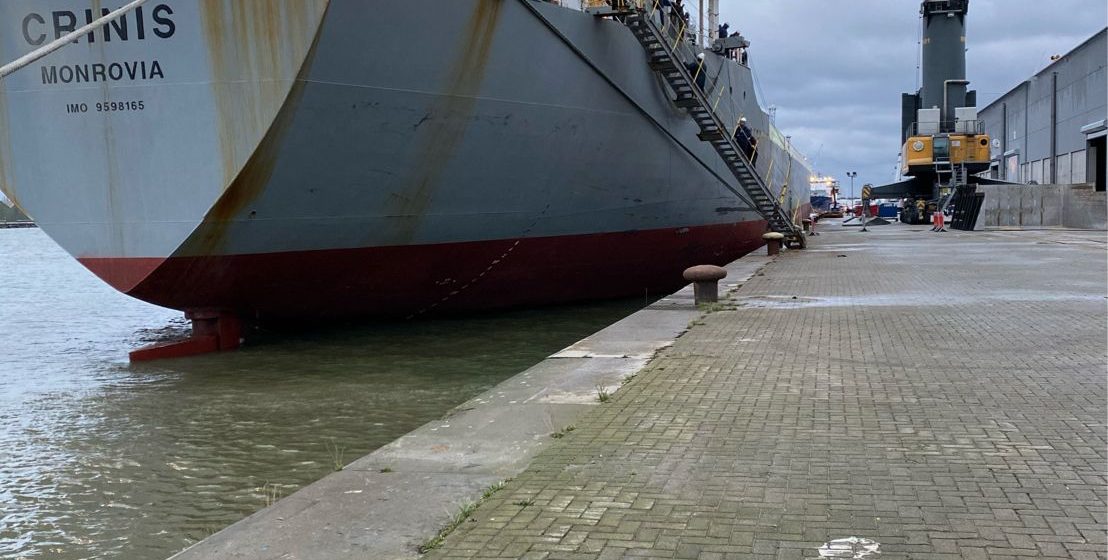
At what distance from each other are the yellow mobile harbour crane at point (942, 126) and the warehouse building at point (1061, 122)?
4238 mm

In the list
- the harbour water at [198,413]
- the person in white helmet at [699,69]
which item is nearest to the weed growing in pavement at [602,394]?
the harbour water at [198,413]

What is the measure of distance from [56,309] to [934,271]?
16.4 meters

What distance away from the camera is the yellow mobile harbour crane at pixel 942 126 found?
1359 inches

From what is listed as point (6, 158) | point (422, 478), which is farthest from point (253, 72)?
point (422, 478)

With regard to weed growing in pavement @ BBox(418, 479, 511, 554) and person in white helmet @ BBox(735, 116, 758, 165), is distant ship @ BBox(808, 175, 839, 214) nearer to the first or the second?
person in white helmet @ BBox(735, 116, 758, 165)

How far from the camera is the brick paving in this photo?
316 centimetres

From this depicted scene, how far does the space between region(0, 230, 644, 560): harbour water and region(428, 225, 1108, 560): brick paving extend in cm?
170

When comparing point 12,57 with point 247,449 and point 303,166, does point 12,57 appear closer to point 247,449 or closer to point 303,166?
point 303,166

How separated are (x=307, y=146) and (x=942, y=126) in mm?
33053

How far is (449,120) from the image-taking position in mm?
10758

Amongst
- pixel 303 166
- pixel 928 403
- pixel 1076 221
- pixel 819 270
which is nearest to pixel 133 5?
pixel 303 166

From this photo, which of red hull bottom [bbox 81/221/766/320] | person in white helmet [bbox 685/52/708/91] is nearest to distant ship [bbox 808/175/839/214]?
person in white helmet [bbox 685/52/708/91]

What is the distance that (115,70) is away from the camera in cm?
961

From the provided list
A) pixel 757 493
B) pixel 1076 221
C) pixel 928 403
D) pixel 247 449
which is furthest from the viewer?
pixel 1076 221
